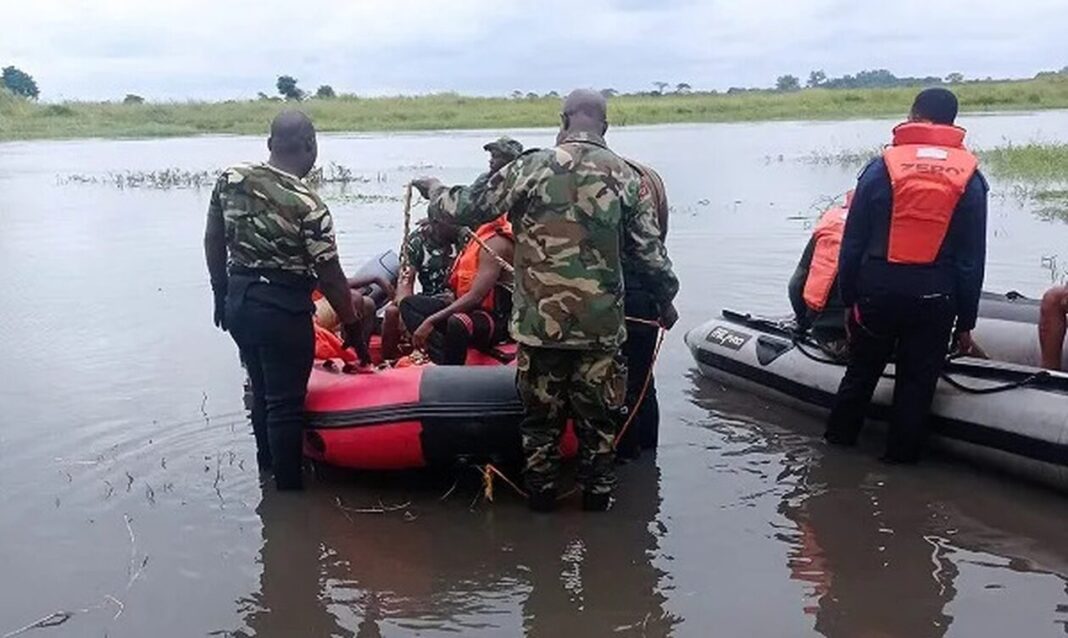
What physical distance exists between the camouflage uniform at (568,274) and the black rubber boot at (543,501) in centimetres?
4

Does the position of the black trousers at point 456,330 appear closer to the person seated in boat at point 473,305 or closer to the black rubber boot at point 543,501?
the person seated in boat at point 473,305

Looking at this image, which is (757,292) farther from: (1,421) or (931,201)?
(1,421)

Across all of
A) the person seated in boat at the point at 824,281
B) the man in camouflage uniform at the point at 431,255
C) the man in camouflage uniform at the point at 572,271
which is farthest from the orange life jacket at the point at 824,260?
the man in camouflage uniform at the point at 431,255

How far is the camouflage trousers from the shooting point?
15.4 feet

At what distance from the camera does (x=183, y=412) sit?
255 inches

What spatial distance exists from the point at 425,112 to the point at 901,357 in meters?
42.3

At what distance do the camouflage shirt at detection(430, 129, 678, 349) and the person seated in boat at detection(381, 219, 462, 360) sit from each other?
1389mm

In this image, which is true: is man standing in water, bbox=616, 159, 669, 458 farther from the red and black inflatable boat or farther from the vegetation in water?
the vegetation in water

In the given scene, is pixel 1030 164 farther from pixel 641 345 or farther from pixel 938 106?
pixel 641 345

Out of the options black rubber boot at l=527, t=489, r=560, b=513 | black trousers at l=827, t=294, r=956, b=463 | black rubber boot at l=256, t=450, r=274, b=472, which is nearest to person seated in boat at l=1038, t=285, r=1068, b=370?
black trousers at l=827, t=294, r=956, b=463

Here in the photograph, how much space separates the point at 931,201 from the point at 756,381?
1.84 metres

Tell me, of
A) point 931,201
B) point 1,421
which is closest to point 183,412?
point 1,421

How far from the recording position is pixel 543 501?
4.92 m

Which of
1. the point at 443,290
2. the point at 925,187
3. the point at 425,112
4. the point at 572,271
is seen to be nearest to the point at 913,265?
the point at 925,187
